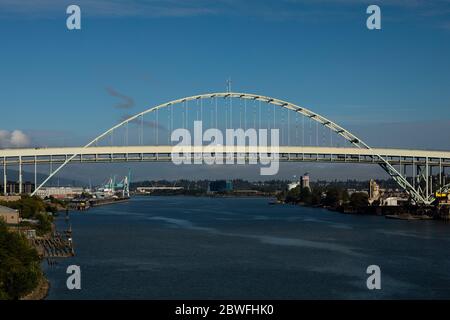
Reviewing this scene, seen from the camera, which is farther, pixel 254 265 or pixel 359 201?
pixel 359 201

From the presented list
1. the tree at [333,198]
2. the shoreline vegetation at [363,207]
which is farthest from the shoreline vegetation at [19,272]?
the tree at [333,198]

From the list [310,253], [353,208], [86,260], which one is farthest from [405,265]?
[353,208]

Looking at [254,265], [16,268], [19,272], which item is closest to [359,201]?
[254,265]

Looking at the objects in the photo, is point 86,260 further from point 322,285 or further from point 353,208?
point 353,208

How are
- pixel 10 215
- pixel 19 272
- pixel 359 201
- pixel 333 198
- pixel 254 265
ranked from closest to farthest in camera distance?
pixel 19 272 → pixel 254 265 → pixel 10 215 → pixel 359 201 → pixel 333 198

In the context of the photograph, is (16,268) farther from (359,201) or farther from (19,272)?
(359,201)

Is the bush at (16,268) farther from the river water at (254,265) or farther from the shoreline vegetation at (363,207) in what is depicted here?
the shoreline vegetation at (363,207)

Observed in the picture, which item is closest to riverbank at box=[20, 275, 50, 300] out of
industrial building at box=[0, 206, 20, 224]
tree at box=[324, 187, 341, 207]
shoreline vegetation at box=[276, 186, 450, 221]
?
industrial building at box=[0, 206, 20, 224]

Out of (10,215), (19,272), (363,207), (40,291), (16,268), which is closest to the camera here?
(19,272)
